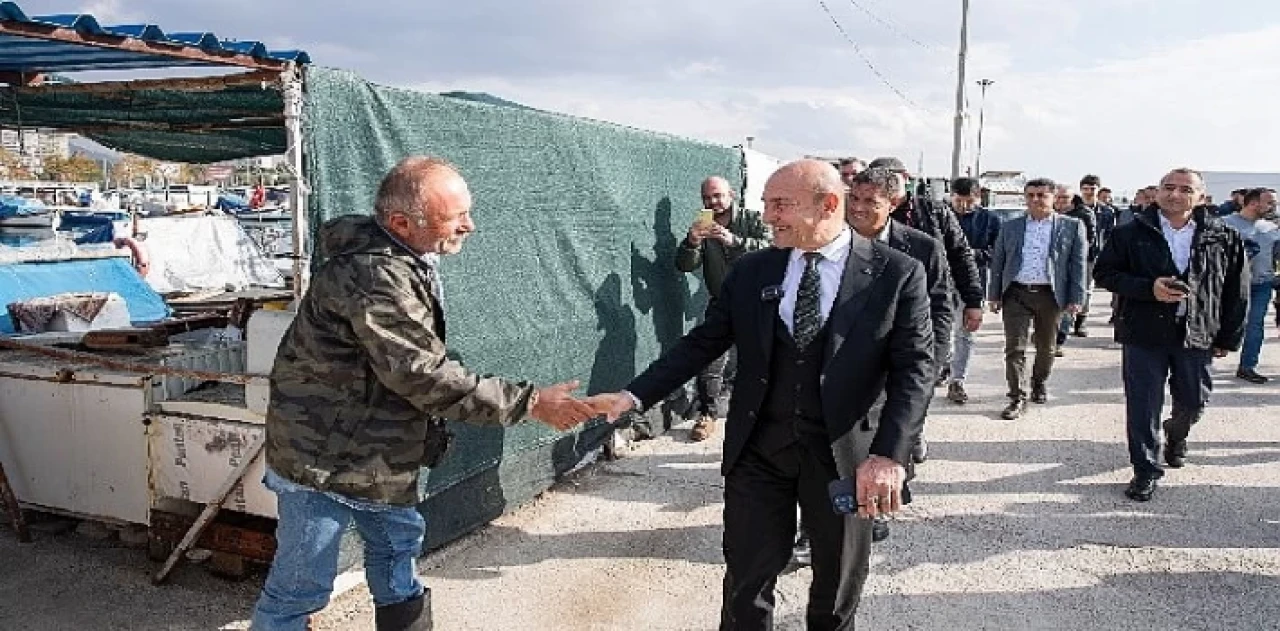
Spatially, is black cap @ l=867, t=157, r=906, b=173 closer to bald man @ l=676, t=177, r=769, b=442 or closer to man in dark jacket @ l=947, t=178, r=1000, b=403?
bald man @ l=676, t=177, r=769, b=442

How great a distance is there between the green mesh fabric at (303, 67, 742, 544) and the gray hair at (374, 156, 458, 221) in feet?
3.27

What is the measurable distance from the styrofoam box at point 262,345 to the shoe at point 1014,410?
19.2 ft

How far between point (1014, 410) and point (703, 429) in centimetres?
274

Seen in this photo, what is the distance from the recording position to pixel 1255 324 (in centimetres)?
941

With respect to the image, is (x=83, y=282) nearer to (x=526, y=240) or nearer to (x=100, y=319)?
(x=100, y=319)

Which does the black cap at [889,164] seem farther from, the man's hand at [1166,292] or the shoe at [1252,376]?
the shoe at [1252,376]

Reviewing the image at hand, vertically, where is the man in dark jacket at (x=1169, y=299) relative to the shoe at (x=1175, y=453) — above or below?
above

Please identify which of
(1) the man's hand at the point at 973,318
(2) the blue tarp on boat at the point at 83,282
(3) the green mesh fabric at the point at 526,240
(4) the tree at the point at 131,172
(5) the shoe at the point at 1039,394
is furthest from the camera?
(4) the tree at the point at 131,172

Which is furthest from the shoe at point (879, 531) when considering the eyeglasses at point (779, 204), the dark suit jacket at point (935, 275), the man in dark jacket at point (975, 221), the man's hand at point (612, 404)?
the man in dark jacket at point (975, 221)

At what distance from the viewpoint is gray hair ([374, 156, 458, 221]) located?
284 centimetres

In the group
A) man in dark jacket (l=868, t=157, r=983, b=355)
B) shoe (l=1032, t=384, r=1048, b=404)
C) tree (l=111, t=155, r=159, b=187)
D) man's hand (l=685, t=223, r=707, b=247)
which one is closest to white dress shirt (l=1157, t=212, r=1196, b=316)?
man in dark jacket (l=868, t=157, r=983, b=355)

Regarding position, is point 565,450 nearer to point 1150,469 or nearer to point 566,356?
point 566,356

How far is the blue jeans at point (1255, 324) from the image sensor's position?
9.34m

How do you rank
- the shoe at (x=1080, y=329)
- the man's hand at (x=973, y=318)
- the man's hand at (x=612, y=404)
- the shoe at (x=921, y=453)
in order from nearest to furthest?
1. the man's hand at (x=612, y=404)
2. the shoe at (x=921, y=453)
3. the man's hand at (x=973, y=318)
4. the shoe at (x=1080, y=329)
